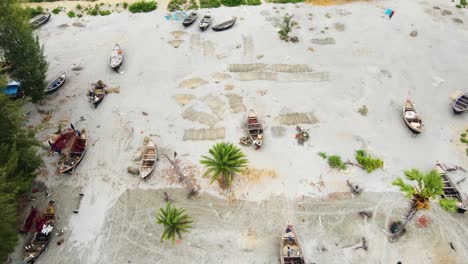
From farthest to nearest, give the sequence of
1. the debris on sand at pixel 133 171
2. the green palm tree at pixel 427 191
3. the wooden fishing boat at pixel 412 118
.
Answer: the wooden fishing boat at pixel 412 118
the debris on sand at pixel 133 171
the green palm tree at pixel 427 191

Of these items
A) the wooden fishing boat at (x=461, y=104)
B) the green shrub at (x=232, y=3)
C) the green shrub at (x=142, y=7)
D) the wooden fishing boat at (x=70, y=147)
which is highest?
the green shrub at (x=232, y=3)

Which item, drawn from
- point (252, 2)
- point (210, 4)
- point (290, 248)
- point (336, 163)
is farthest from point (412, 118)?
point (210, 4)

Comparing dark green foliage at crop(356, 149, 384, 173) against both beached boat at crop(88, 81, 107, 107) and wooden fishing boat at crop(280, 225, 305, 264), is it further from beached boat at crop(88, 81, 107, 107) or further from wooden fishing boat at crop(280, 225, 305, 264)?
beached boat at crop(88, 81, 107, 107)

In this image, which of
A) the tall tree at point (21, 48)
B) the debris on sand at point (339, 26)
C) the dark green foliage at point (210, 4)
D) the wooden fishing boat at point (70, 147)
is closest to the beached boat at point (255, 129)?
the wooden fishing boat at point (70, 147)

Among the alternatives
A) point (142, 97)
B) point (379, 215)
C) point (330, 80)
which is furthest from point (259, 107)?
point (379, 215)

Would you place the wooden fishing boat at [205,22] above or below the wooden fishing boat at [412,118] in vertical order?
above

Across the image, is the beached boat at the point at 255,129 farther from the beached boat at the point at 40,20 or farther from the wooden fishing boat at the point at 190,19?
the beached boat at the point at 40,20
